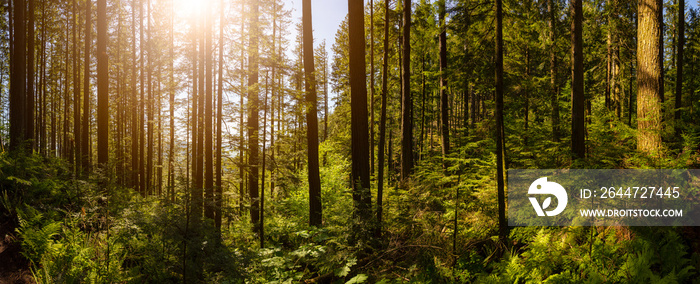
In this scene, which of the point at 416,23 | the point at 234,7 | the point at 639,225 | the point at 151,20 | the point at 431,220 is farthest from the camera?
the point at 151,20

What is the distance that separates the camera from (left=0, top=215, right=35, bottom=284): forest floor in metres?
4.43

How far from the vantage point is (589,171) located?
679 centimetres

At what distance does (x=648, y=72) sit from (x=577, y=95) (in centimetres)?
159

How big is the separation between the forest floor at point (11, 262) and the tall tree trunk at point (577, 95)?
12423 mm

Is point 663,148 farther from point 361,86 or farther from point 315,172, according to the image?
point 315,172

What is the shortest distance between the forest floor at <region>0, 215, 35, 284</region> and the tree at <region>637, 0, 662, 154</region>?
13.1 meters

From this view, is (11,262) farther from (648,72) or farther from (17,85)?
(648,72)

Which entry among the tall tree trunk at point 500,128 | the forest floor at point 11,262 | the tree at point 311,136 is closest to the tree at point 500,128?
the tall tree trunk at point 500,128

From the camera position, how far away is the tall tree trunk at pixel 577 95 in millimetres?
7957

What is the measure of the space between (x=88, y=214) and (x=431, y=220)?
8571 millimetres

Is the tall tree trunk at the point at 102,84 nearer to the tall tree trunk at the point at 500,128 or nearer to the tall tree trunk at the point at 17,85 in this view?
the tall tree trunk at the point at 17,85

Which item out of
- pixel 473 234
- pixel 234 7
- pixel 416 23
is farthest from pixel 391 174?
pixel 234 7

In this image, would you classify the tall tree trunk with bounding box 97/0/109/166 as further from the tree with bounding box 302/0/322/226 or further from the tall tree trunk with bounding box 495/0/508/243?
the tall tree trunk with bounding box 495/0/508/243

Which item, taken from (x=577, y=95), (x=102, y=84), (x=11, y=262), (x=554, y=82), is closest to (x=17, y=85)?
(x=102, y=84)
